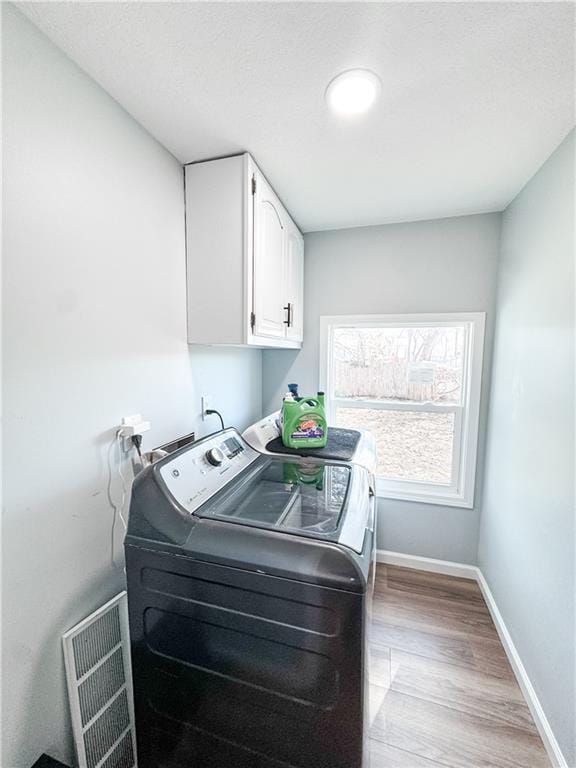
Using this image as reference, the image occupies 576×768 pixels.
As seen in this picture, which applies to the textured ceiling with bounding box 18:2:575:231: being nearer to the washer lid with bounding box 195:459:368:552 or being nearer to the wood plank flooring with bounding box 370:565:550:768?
the washer lid with bounding box 195:459:368:552

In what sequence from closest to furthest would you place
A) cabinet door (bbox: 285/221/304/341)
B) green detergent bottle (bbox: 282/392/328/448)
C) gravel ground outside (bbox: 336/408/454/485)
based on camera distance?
green detergent bottle (bbox: 282/392/328/448) < cabinet door (bbox: 285/221/304/341) < gravel ground outside (bbox: 336/408/454/485)

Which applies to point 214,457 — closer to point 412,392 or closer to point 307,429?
point 307,429

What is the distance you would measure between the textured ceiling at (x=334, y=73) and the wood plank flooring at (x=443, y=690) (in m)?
2.42

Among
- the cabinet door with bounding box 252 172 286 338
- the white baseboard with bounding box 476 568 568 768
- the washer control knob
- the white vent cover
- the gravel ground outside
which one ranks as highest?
the cabinet door with bounding box 252 172 286 338

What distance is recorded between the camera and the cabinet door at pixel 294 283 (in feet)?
6.53

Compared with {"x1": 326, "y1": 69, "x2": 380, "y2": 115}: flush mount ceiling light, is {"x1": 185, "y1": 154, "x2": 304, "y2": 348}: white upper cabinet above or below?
below

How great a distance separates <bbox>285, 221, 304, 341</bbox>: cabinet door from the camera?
1.99m

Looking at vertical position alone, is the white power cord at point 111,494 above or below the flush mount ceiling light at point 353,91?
below

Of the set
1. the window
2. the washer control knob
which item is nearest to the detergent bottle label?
the washer control knob

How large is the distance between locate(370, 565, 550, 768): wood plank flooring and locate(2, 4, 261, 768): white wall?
1.23 metres

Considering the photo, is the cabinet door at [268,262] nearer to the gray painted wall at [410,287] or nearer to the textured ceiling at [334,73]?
the textured ceiling at [334,73]

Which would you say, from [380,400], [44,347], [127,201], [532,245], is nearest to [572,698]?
[380,400]

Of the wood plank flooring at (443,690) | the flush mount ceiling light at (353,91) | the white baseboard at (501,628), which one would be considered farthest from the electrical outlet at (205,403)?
the white baseboard at (501,628)

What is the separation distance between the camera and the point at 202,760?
984 mm
